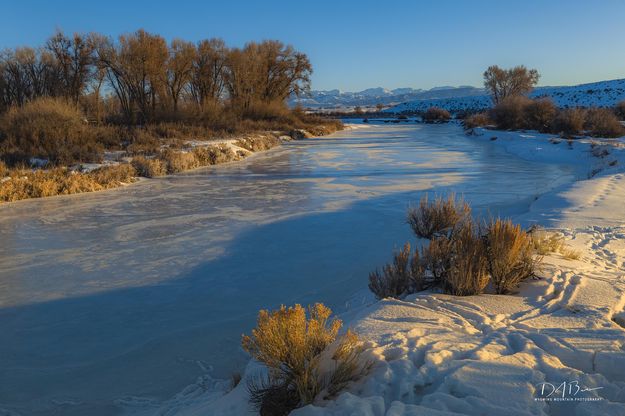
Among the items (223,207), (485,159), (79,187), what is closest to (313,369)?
(223,207)

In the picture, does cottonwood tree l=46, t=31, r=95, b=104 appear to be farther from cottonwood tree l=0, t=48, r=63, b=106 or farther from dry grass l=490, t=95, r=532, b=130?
dry grass l=490, t=95, r=532, b=130

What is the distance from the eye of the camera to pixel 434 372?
10.3 feet

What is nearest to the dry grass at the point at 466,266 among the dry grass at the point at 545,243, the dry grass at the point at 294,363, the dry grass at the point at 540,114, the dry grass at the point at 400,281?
the dry grass at the point at 400,281

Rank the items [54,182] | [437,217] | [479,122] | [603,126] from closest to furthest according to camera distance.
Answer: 1. [437,217]
2. [54,182]
3. [603,126]
4. [479,122]

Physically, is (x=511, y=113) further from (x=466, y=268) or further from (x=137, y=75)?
(x=466, y=268)

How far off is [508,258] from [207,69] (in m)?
38.7

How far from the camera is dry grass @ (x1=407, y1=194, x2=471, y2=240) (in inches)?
312

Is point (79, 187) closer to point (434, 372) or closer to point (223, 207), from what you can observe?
point (223, 207)

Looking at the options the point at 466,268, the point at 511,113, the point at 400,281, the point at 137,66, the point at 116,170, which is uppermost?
the point at 137,66

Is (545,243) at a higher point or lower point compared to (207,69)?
lower

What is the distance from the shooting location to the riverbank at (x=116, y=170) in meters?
13.0

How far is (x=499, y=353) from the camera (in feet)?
11.3

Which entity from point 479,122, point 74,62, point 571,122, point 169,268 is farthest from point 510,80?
point 169,268

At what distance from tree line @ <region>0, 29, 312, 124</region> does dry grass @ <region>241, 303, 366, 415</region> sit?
97.2ft
